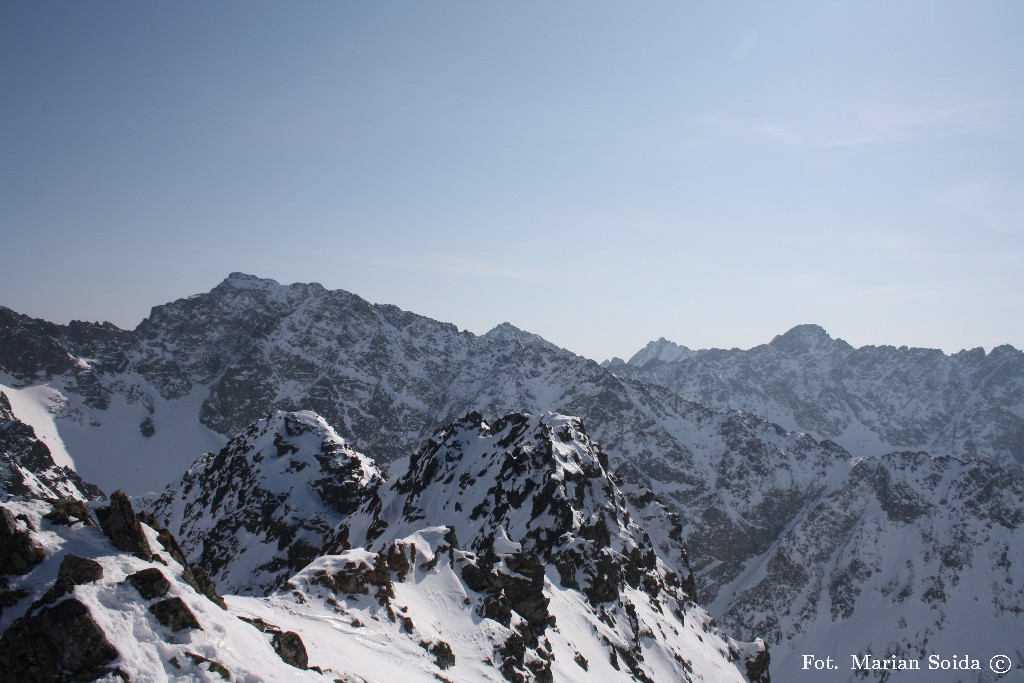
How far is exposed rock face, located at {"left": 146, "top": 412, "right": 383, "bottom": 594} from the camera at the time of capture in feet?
263

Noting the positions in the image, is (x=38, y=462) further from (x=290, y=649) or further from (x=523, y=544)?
(x=290, y=649)

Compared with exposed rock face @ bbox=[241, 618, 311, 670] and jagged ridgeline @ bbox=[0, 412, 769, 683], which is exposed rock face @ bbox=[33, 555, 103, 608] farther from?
exposed rock face @ bbox=[241, 618, 311, 670]

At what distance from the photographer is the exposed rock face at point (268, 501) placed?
80.2m

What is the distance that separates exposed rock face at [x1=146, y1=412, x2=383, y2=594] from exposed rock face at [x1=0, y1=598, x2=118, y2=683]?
59.1m

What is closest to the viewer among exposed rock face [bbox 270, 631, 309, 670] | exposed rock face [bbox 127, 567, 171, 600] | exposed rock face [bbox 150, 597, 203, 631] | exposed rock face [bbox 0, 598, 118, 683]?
exposed rock face [bbox 0, 598, 118, 683]

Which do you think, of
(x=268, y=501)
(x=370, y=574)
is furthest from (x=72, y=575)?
(x=268, y=501)

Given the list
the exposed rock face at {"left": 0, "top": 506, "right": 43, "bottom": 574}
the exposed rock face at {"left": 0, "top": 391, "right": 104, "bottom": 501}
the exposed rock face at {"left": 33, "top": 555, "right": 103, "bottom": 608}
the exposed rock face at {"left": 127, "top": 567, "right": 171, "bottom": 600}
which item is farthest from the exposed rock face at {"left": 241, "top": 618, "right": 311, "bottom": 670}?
the exposed rock face at {"left": 0, "top": 391, "right": 104, "bottom": 501}

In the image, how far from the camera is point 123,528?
23.3m

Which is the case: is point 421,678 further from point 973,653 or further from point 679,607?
point 973,653

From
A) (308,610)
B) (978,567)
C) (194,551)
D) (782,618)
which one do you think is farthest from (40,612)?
(978,567)

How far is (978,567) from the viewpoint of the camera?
7746 inches

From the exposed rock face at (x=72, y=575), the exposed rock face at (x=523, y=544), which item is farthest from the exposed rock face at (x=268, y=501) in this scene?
the exposed rock face at (x=72, y=575)

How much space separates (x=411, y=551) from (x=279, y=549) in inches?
1679

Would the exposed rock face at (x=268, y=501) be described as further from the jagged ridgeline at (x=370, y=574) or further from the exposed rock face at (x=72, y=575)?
the exposed rock face at (x=72, y=575)
